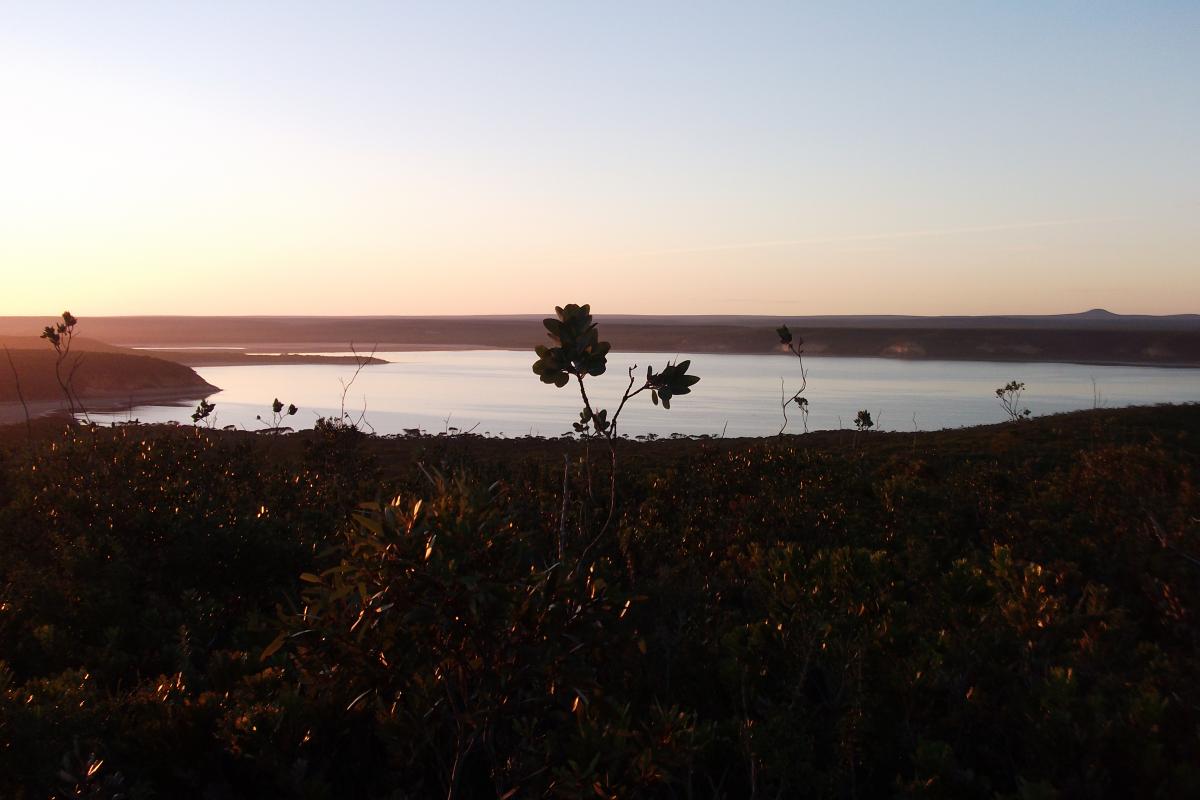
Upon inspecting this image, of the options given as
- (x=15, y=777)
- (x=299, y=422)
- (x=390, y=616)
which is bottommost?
(x=299, y=422)

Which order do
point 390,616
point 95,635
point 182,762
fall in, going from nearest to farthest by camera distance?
point 390,616
point 182,762
point 95,635

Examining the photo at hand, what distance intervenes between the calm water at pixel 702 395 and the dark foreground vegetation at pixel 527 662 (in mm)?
27989

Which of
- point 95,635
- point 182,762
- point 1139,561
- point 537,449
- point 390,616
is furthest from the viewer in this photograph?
point 537,449

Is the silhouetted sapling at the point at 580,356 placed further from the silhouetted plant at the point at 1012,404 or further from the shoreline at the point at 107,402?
the shoreline at the point at 107,402

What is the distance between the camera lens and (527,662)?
3.33 metres

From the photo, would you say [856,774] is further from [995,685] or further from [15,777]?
[15,777]

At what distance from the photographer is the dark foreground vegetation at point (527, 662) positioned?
10.7 ft

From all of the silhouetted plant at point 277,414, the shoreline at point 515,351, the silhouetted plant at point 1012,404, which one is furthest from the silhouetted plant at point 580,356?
the shoreline at point 515,351

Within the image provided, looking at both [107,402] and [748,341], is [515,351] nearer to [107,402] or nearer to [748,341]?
[748,341]

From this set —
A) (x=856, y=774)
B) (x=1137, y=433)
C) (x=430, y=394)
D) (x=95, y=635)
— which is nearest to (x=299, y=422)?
(x=430, y=394)

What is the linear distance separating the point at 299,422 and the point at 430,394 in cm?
1550

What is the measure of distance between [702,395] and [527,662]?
2118 inches

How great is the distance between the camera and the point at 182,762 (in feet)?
12.7

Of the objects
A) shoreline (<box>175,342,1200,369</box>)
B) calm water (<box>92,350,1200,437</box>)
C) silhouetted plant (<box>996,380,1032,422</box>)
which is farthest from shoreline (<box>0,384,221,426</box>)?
→ silhouetted plant (<box>996,380,1032,422</box>)
